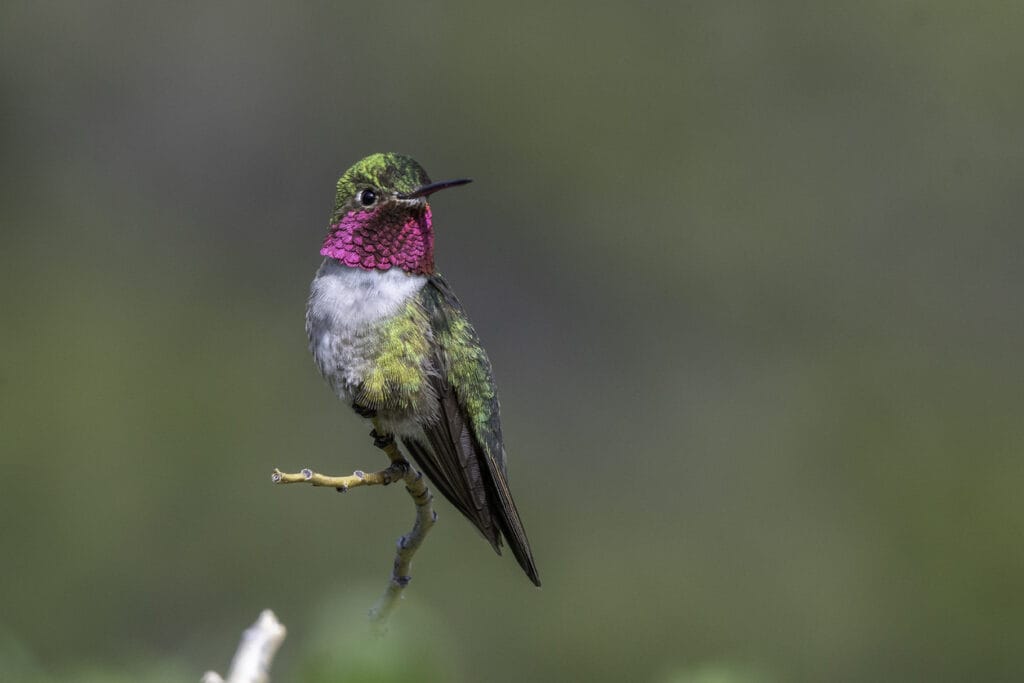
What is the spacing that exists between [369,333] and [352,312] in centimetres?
4

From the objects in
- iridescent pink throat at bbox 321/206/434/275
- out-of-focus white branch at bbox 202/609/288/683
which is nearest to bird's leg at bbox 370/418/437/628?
iridescent pink throat at bbox 321/206/434/275

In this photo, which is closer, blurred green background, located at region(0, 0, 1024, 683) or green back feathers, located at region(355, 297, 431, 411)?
green back feathers, located at region(355, 297, 431, 411)

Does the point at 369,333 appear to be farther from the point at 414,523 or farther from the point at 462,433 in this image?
the point at 414,523

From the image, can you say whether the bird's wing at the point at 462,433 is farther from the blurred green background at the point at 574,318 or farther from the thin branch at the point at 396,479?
the blurred green background at the point at 574,318

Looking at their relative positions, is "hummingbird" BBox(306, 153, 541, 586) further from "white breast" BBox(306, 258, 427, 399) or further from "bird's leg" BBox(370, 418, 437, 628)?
"bird's leg" BBox(370, 418, 437, 628)

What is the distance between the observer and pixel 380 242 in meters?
1.80

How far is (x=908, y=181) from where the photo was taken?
26.2ft

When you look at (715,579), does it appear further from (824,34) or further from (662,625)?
(824,34)

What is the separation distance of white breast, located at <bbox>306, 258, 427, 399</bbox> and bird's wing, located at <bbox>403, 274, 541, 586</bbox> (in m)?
0.06

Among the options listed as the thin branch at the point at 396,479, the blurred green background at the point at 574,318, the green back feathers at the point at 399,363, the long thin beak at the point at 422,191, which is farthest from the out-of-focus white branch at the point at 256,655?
the blurred green background at the point at 574,318

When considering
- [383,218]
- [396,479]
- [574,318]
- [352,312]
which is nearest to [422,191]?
[383,218]

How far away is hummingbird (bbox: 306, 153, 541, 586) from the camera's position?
177cm

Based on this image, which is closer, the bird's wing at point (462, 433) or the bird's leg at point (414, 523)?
the bird's leg at point (414, 523)

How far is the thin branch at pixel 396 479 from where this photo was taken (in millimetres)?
1367
